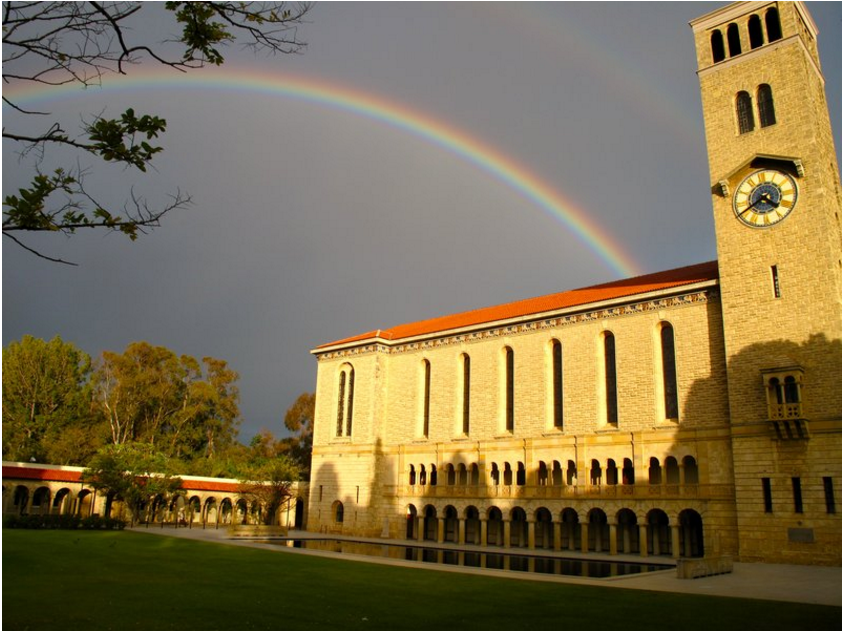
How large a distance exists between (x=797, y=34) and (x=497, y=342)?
2278 centimetres

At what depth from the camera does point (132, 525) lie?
44.6m

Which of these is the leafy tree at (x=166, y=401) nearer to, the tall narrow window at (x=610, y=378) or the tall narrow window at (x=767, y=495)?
the tall narrow window at (x=610, y=378)

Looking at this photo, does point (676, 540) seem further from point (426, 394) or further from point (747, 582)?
point (426, 394)

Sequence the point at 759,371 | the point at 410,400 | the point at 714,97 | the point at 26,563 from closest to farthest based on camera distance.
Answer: the point at 26,563 < the point at 759,371 < the point at 714,97 < the point at 410,400

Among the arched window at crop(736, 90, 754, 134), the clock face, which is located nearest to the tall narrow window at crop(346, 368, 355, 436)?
the clock face

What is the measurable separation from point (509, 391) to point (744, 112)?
66.2 ft

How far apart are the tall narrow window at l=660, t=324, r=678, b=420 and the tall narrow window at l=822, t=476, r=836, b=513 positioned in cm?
772

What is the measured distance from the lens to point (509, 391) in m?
41.8

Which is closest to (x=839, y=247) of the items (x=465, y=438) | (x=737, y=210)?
(x=737, y=210)

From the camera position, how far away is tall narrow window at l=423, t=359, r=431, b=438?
45828mm

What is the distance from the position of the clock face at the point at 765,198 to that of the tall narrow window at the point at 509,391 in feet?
51.5

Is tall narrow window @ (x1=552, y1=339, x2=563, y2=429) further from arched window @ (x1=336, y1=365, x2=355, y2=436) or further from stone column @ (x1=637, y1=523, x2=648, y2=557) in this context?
arched window @ (x1=336, y1=365, x2=355, y2=436)

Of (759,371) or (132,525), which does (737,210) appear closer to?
(759,371)

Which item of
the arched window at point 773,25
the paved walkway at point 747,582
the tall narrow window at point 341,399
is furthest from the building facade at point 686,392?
the paved walkway at point 747,582
